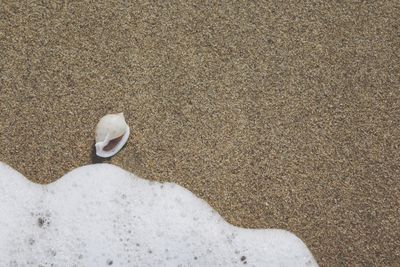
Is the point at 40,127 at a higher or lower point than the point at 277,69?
lower

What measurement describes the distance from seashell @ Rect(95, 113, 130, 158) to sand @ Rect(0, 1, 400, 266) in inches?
1.7

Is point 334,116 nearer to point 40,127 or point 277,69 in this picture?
point 277,69

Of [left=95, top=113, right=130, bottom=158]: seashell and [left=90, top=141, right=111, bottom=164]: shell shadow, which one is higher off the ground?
[left=95, top=113, right=130, bottom=158]: seashell

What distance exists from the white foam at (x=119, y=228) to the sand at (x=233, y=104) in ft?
0.19

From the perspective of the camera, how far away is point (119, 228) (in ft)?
6.73

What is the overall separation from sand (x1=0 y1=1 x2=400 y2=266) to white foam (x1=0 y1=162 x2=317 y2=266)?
0.19 feet

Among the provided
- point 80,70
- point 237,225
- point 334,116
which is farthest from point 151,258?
point 334,116

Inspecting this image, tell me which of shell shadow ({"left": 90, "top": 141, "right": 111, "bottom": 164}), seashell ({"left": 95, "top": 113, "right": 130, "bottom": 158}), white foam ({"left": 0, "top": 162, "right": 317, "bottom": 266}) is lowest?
white foam ({"left": 0, "top": 162, "right": 317, "bottom": 266})

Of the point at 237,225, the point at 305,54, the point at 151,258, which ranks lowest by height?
the point at 151,258

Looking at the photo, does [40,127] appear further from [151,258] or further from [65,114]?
[151,258]

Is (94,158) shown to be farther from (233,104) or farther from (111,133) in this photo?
(233,104)

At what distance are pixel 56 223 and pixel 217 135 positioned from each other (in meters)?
0.75

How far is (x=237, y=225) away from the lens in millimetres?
2049

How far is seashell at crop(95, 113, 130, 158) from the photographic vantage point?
1986 mm
